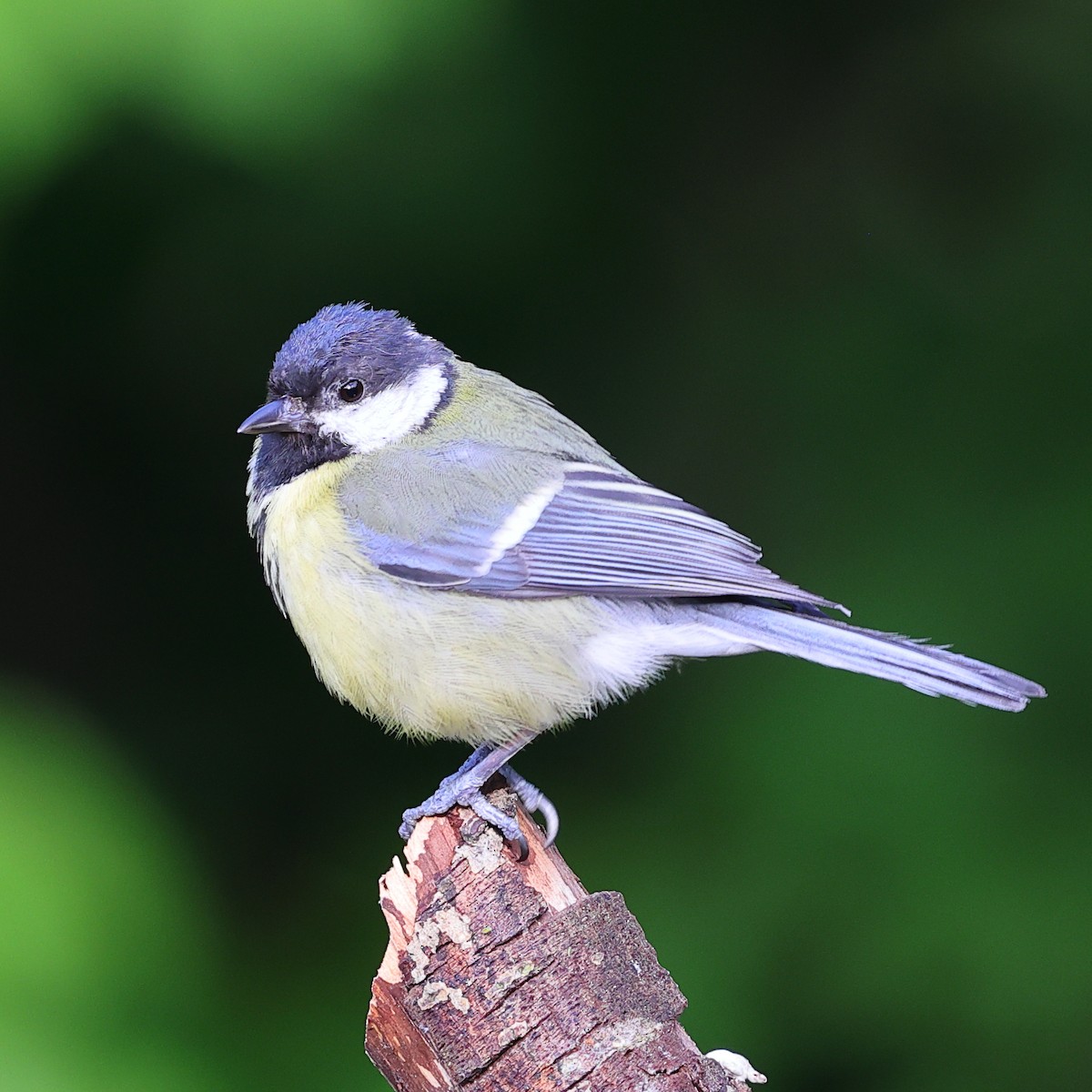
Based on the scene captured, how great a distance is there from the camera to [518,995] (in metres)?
1.37

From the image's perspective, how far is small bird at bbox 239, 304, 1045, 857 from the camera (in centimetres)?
178

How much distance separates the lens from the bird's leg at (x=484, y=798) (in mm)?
1590

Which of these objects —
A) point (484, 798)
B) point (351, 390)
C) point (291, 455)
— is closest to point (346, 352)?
point (351, 390)

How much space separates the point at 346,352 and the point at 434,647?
49 cm

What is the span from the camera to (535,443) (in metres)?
1.96

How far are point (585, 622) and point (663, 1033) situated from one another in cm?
63

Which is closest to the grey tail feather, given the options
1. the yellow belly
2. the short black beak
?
the yellow belly

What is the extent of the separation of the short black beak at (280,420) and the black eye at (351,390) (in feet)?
0.21

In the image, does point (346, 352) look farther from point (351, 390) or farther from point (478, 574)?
point (478, 574)

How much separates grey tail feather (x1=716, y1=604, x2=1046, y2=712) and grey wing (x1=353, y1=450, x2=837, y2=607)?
0.17 ft

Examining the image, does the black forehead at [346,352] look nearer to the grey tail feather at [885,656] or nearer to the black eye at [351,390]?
the black eye at [351,390]

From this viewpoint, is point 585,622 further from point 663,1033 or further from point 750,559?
point 663,1033

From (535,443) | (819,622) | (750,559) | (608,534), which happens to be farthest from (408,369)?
(819,622)

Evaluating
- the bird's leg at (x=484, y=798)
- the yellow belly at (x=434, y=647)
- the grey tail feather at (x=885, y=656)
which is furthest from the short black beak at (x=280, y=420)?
the grey tail feather at (x=885, y=656)
